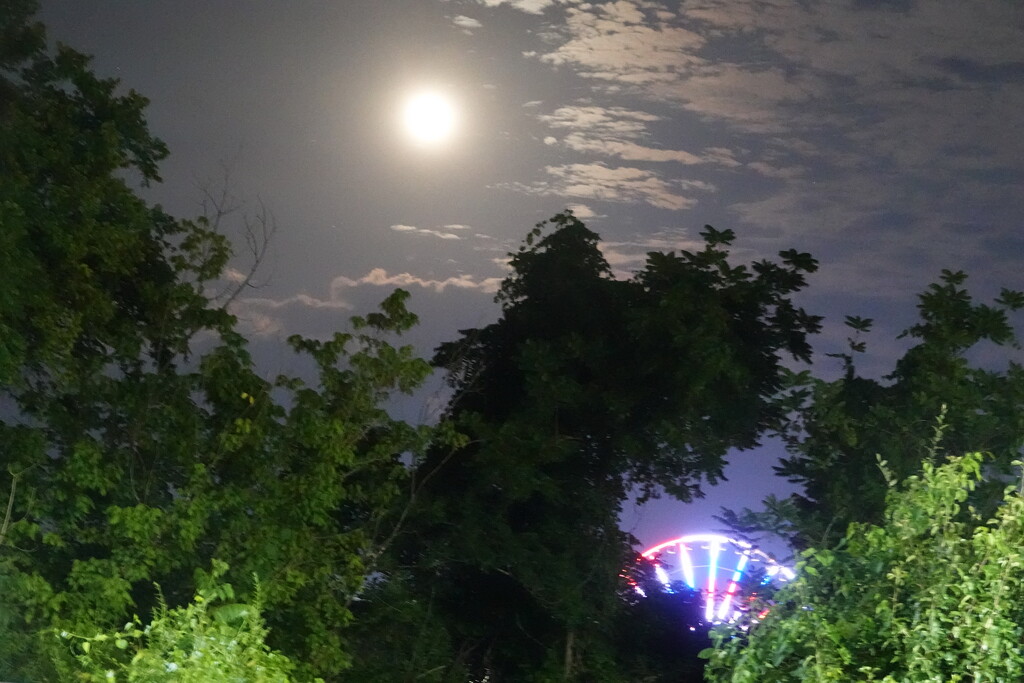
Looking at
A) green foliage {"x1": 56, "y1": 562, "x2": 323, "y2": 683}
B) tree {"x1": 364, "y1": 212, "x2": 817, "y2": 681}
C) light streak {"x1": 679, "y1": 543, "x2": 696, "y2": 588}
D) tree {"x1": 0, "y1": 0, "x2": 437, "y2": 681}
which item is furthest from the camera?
light streak {"x1": 679, "y1": 543, "x2": 696, "y2": 588}

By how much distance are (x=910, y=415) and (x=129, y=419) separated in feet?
23.2

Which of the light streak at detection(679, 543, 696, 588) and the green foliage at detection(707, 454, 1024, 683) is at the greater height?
the light streak at detection(679, 543, 696, 588)

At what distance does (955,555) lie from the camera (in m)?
3.70

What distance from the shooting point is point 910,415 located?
9.69 meters

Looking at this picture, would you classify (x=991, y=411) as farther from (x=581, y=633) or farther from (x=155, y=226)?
(x=155, y=226)

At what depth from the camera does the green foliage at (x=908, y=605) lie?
139 inches

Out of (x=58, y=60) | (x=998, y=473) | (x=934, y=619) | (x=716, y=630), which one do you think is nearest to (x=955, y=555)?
(x=934, y=619)

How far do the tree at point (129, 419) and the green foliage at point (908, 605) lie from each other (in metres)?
5.05

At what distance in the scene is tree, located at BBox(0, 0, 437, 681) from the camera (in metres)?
7.66

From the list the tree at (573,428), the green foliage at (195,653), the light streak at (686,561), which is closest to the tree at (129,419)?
the tree at (573,428)

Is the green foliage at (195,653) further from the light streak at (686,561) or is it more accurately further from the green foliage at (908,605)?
the light streak at (686,561)

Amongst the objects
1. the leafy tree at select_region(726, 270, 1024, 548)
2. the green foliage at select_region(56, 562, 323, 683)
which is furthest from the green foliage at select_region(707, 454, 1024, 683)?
the leafy tree at select_region(726, 270, 1024, 548)

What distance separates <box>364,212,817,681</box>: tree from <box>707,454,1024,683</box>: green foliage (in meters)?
5.49

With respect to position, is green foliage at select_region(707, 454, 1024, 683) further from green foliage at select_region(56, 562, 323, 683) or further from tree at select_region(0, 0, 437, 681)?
tree at select_region(0, 0, 437, 681)
